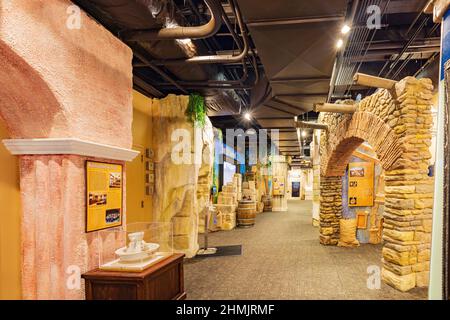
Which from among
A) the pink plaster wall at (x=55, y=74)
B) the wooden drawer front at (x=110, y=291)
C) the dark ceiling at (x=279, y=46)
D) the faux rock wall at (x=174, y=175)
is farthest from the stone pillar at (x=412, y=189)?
the pink plaster wall at (x=55, y=74)

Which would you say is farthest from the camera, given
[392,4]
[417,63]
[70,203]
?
[417,63]

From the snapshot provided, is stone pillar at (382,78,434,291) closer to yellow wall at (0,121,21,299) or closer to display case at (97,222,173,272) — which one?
display case at (97,222,173,272)

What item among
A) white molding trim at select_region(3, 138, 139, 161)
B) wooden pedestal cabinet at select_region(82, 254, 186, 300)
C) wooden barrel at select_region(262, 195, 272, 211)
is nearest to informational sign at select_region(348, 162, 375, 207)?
wooden pedestal cabinet at select_region(82, 254, 186, 300)

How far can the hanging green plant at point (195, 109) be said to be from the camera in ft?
19.1

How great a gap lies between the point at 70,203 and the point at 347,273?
4.55m

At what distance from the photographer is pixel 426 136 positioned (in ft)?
13.7

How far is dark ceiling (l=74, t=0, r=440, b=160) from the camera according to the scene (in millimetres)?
2756

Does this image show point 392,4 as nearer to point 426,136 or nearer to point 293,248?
point 426,136

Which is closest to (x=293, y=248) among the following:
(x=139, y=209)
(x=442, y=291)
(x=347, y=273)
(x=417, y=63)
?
(x=347, y=273)

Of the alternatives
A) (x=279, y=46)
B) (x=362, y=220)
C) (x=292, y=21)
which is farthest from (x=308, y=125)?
(x=292, y=21)

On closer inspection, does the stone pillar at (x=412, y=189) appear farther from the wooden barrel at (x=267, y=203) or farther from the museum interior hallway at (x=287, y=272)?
the wooden barrel at (x=267, y=203)

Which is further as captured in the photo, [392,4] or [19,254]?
[392,4]

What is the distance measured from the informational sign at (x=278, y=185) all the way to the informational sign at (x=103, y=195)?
44.4ft

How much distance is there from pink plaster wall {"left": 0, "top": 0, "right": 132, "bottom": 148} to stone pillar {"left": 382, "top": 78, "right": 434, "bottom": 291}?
→ 12.8 feet
